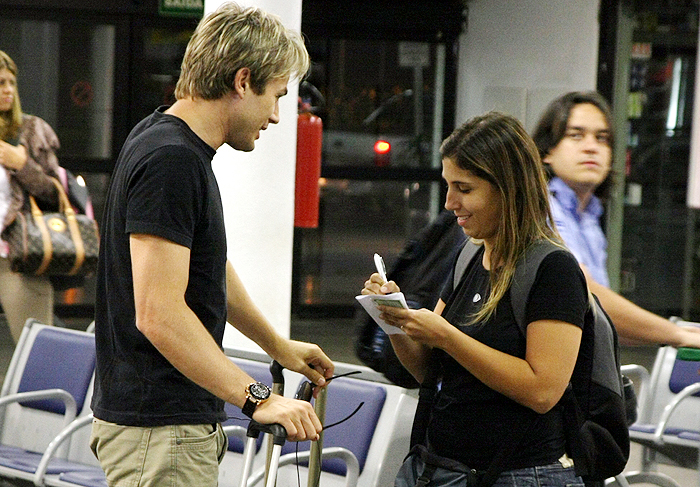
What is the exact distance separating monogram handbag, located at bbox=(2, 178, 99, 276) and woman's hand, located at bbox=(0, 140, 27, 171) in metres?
0.17

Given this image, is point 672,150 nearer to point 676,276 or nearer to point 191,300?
point 676,276

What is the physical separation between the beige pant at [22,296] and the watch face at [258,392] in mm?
3444

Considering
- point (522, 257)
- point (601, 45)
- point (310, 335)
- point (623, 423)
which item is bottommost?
point (310, 335)

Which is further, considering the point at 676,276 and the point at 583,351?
the point at 676,276

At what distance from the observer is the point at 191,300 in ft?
6.98

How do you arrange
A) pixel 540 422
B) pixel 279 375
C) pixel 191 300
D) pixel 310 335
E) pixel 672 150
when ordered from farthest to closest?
pixel 672 150 < pixel 310 335 < pixel 279 375 < pixel 540 422 < pixel 191 300

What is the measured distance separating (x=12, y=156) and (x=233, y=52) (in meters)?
3.43

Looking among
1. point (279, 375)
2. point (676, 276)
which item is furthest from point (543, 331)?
point (676, 276)

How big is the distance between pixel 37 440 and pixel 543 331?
3.28 metres

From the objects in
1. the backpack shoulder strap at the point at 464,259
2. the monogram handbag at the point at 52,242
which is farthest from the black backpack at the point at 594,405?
the monogram handbag at the point at 52,242

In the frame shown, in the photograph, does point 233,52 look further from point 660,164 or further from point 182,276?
point 660,164

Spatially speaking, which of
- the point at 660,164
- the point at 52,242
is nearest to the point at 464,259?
the point at 52,242

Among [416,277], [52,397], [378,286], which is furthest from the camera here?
[52,397]

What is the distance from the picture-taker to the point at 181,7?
337 inches
